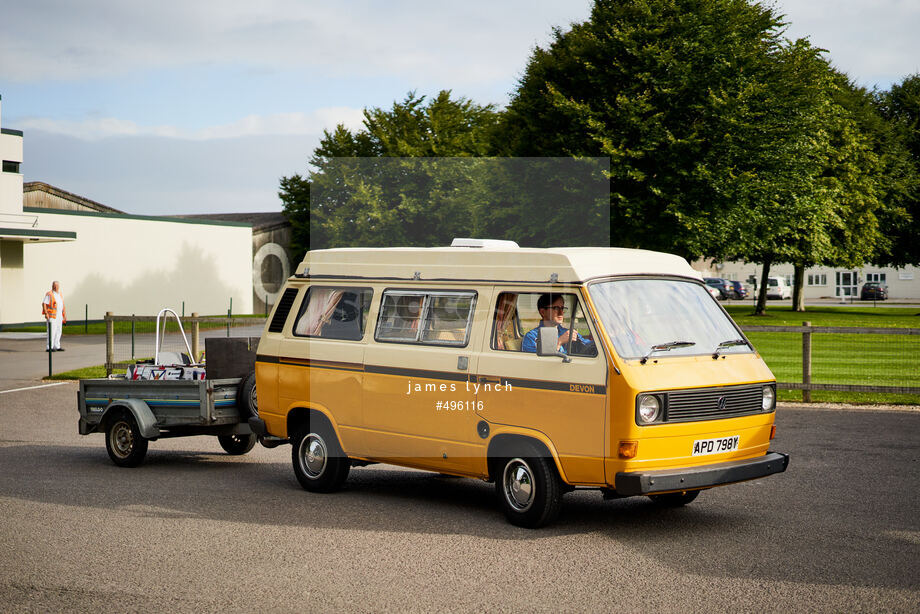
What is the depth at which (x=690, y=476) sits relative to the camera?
734 centimetres

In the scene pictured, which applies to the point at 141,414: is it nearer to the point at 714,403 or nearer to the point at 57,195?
the point at 714,403

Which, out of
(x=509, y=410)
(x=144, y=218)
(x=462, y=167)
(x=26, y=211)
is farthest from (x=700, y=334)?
(x=462, y=167)

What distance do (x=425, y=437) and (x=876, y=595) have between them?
3.84 meters

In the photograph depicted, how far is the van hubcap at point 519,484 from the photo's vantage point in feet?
25.7

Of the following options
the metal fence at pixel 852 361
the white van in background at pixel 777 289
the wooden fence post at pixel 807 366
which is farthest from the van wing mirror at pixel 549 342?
the white van in background at pixel 777 289

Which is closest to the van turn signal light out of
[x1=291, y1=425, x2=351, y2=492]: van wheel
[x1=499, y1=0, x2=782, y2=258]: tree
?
[x1=291, y1=425, x2=351, y2=492]: van wheel

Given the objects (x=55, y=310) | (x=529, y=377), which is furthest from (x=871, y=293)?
(x=529, y=377)

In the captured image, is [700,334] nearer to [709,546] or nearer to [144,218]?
[709,546]

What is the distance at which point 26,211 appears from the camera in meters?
40.8

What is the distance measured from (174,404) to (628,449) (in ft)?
18.5

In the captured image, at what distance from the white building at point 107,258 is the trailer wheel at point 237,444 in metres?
28.4

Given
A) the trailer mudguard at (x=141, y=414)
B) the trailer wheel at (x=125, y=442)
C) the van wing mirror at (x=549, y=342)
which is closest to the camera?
the van wing mirror at (x=549, y=342)

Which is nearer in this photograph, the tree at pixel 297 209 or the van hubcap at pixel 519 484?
the van hubcap at pixel 519 484

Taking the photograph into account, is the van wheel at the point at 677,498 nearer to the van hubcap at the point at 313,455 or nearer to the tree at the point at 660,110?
the van hubcap at the point at 313,455
